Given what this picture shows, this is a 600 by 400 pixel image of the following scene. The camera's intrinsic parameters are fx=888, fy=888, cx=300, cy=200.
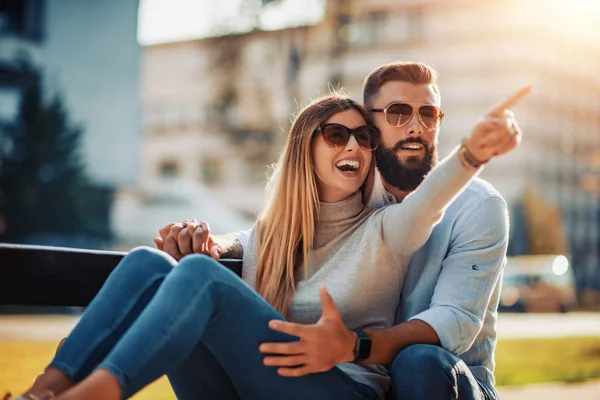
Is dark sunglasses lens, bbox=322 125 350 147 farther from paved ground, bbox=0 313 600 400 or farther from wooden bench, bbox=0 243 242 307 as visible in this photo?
paved ground, bbox=0 313 600 400

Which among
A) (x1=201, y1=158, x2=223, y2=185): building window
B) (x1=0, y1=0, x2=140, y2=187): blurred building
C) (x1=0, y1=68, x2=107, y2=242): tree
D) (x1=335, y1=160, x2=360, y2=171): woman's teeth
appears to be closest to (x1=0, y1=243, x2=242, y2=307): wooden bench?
(x1=335, y1=160, x2=360, y2=171): woman's teeth

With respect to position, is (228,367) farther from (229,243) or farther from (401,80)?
(401,80)

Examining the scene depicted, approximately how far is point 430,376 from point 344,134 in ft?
3.58

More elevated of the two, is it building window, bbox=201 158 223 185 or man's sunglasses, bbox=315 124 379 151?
man's sunglasses, bbox=315 124 379 151

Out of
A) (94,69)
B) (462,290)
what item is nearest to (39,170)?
(94,69)

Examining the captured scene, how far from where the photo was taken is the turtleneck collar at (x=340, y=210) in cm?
338

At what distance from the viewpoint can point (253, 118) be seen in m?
42.7

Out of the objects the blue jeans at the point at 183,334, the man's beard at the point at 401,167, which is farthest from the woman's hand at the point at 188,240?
the man's beard at the point at 401,167

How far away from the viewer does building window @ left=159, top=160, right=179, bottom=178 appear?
53.6 meters

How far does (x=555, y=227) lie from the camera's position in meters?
46.7

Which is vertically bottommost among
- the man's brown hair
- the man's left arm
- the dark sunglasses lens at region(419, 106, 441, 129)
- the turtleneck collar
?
the man's left arm

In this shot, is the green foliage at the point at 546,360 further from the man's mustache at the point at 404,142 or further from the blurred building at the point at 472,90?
the blurred building at the point at 472,90

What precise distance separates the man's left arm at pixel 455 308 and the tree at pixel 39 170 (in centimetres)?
2429

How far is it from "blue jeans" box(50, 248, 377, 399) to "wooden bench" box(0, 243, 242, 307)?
0.68ft
